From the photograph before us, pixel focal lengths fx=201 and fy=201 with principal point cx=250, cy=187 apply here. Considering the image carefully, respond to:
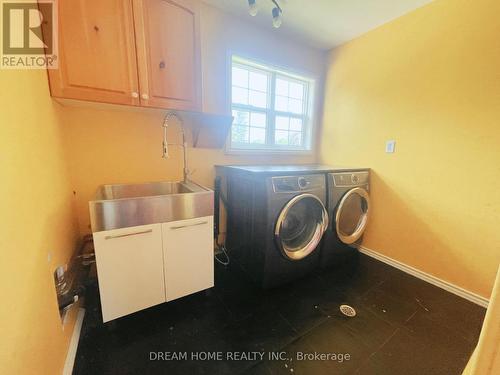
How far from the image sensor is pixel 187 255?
1444 mm

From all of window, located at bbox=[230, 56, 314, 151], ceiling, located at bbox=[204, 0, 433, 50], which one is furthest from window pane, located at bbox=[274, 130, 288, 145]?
ceiling, located at bbox=[204, 0, 433, 50]

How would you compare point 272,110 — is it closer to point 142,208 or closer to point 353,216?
point 353,216

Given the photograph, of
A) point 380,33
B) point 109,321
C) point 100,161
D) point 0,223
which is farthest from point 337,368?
point 380,33

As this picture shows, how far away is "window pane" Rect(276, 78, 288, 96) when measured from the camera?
8.27 feet

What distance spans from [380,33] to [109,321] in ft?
11.3

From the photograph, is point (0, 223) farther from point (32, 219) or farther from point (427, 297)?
point (427, 297)

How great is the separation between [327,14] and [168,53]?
1575 mm

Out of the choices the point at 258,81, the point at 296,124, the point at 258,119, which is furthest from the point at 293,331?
the point at 258,81

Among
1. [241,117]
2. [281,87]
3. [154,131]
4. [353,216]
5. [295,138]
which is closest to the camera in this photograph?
[154,131]

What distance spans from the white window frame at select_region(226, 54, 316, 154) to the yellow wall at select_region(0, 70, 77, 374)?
1439mm

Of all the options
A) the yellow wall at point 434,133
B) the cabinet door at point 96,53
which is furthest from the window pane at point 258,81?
the cabinet door at point 96,53

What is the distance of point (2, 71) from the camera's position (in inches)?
28.7

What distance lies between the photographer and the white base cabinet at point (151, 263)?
1.21 metres

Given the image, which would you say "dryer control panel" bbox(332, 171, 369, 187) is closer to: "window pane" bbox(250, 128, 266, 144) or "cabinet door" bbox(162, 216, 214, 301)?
"window pane" bbox(250, 128, 266, 144)
